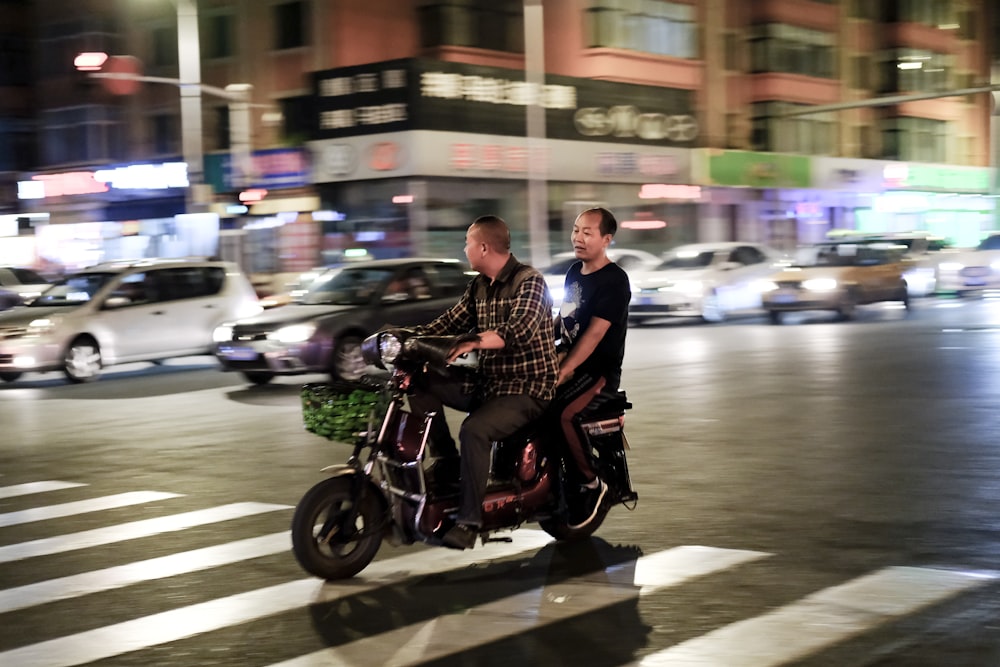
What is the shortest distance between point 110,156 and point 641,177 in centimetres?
1840

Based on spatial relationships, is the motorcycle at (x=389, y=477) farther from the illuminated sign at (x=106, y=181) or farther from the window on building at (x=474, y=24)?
the illuminated sign at (x=106, y=181)

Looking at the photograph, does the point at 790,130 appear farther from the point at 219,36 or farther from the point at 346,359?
the point at 346,359

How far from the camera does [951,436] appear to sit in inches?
467

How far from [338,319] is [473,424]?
11205 mm

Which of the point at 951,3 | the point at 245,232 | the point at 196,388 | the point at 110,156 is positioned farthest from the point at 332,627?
the point at 951,3

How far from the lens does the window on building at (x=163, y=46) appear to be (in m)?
46.2

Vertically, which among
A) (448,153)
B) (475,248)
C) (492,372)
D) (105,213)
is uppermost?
(448,153)

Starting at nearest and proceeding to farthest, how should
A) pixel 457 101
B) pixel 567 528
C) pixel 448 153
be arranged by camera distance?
1. pixel 567 528
2. pixel 448 153
3. pixel 457 101

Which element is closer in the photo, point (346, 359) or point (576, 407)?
point (576, 407)

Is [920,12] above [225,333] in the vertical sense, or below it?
above

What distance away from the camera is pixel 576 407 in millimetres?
7695

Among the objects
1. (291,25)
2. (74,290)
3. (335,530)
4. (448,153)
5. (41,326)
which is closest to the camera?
(335,530)

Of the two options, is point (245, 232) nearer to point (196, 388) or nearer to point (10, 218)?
point (10, 218)

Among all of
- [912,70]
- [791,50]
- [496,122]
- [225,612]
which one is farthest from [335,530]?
[912,70]
